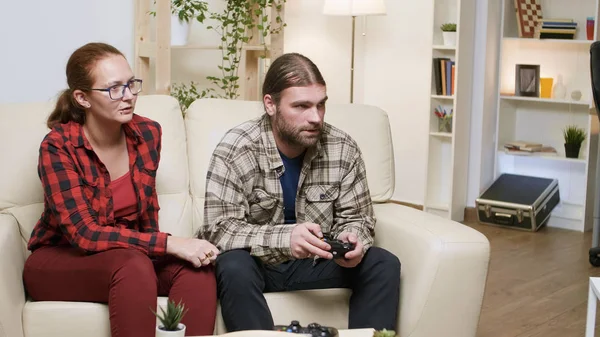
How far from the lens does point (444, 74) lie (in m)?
5.35

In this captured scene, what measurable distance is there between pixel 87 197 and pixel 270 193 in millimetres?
534

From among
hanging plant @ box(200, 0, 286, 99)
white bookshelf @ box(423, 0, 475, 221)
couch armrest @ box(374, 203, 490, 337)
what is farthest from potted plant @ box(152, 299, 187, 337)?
white bookshelf @ box(423, 0, 475, 221)

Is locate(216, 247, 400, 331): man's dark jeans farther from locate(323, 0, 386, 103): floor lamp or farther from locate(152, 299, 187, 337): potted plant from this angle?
locate(323, 0, 386, 103): floor lamp

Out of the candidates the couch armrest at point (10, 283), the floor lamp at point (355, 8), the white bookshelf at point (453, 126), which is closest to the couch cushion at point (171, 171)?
the couch armrest at point (10, 283)

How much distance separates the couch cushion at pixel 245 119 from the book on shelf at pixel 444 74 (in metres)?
2.29

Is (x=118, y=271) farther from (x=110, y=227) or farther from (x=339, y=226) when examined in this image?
(x=339, y=226)

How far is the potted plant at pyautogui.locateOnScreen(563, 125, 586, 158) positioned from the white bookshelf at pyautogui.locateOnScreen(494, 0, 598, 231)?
4cm

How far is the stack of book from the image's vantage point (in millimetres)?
5236

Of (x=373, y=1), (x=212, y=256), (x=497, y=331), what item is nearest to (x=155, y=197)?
(x=212, y=256)

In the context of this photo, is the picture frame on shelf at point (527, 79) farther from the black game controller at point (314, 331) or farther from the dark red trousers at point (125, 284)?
the black game controller at point (314, 331)

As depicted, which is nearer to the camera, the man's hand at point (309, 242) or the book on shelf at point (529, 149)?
the man's hand at point (309, 242)

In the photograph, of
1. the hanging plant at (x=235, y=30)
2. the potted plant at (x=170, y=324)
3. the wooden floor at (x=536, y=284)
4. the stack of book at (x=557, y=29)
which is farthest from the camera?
the stack of book at (x=557, y=29)

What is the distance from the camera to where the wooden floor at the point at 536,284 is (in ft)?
11.6

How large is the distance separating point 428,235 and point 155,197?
0.82m
